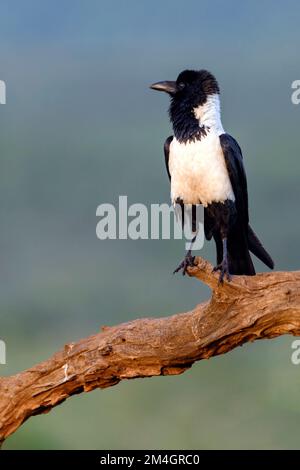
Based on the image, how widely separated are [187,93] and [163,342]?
6.96ft

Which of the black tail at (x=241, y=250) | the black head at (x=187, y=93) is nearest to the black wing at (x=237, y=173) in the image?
the black tail at (x=241, y=250)

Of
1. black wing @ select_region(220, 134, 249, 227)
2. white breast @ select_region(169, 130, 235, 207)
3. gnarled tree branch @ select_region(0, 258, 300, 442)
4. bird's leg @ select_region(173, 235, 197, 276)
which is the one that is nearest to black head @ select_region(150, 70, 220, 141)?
white breast @ select_region(169, 130, 235, 207)

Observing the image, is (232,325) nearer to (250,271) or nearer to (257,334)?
(257,334)

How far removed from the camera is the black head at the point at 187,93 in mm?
6336

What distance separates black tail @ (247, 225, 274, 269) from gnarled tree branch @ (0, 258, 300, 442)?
1.04 m

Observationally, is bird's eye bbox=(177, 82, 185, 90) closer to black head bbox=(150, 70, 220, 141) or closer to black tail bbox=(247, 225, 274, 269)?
black head bbox=(150, 70, 220, 141)

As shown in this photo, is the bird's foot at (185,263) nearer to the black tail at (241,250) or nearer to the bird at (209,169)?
the bird at (209,169)

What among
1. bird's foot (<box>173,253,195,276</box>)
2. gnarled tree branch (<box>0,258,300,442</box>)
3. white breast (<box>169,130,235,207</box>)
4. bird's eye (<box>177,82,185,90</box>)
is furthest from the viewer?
bird's eye (<box>177,82,185,90</box>)

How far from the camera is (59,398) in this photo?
18.4 feet

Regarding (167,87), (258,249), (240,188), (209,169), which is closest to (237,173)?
(240,188)

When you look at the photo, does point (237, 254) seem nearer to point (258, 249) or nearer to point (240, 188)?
point (258, 249)

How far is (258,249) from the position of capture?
20.8 feet

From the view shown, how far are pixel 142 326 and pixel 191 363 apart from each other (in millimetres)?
411

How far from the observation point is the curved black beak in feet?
21.3
